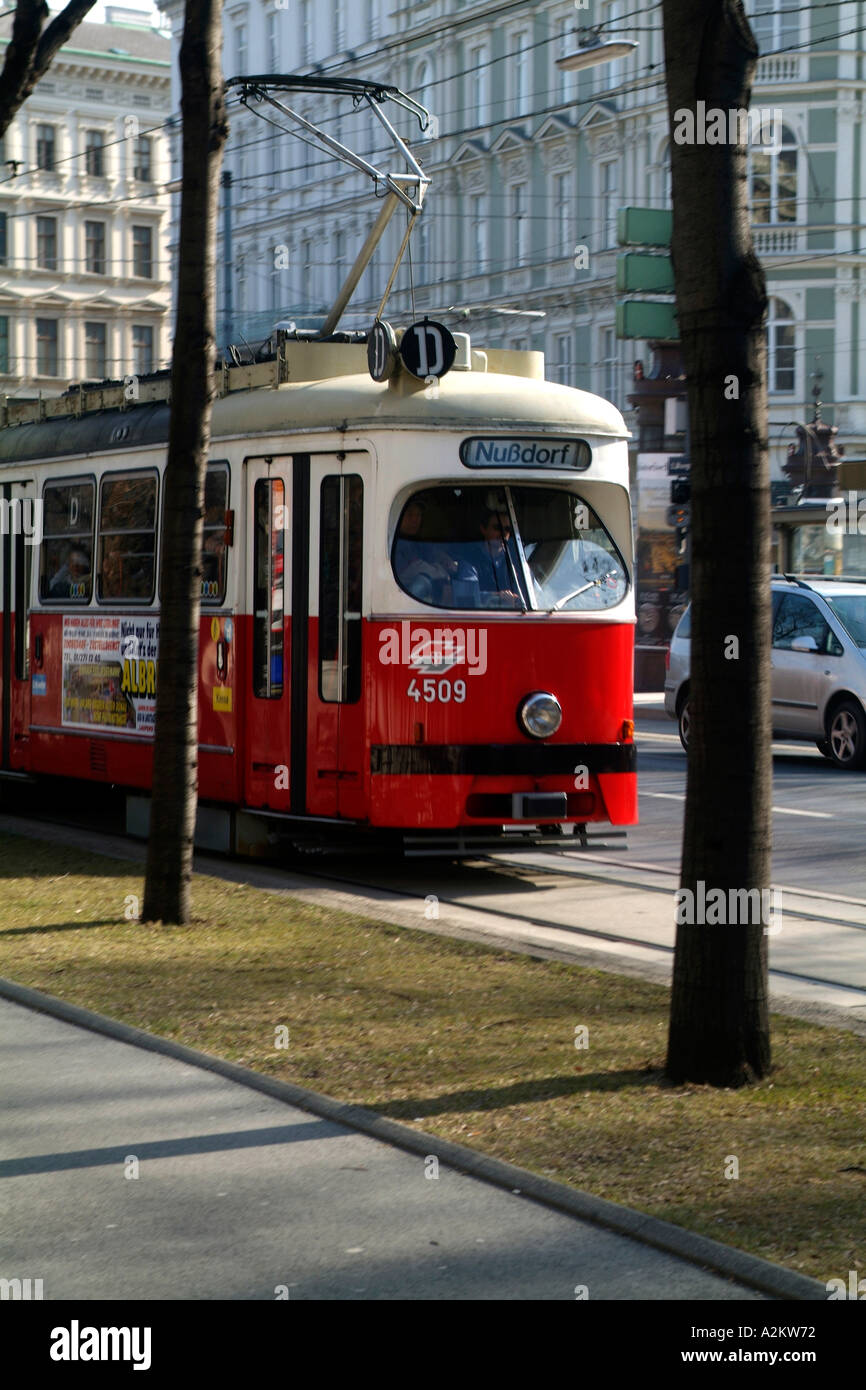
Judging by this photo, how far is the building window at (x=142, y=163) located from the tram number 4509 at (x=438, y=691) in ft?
248

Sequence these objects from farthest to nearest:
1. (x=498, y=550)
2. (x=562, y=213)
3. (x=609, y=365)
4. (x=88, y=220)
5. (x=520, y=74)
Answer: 1. (x=88, y=220)
2. (x=520, y=74)
3. (x=562, y=213)
4. (x=609, y=365)
5. (x=498, y=550)

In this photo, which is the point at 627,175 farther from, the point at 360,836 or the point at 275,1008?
the point at 275,1008

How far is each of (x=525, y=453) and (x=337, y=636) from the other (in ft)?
5.44

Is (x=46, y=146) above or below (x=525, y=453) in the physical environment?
above

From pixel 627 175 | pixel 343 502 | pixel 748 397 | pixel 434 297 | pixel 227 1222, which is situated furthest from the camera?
pixel 434 297

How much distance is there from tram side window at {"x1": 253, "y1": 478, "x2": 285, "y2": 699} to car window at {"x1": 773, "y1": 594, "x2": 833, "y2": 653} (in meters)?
9.27

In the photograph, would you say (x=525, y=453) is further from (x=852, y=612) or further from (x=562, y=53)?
(x=562, y=53)

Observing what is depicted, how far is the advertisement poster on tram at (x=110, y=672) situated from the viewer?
14945 mm

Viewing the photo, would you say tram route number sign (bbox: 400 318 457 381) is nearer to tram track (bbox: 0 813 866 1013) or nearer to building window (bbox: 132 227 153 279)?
tram track (bbox: 0 813 866 1013)

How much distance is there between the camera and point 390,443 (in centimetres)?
1274

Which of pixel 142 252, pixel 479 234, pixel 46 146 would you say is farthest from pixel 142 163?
pixel 479 234

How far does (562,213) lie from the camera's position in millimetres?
57000
